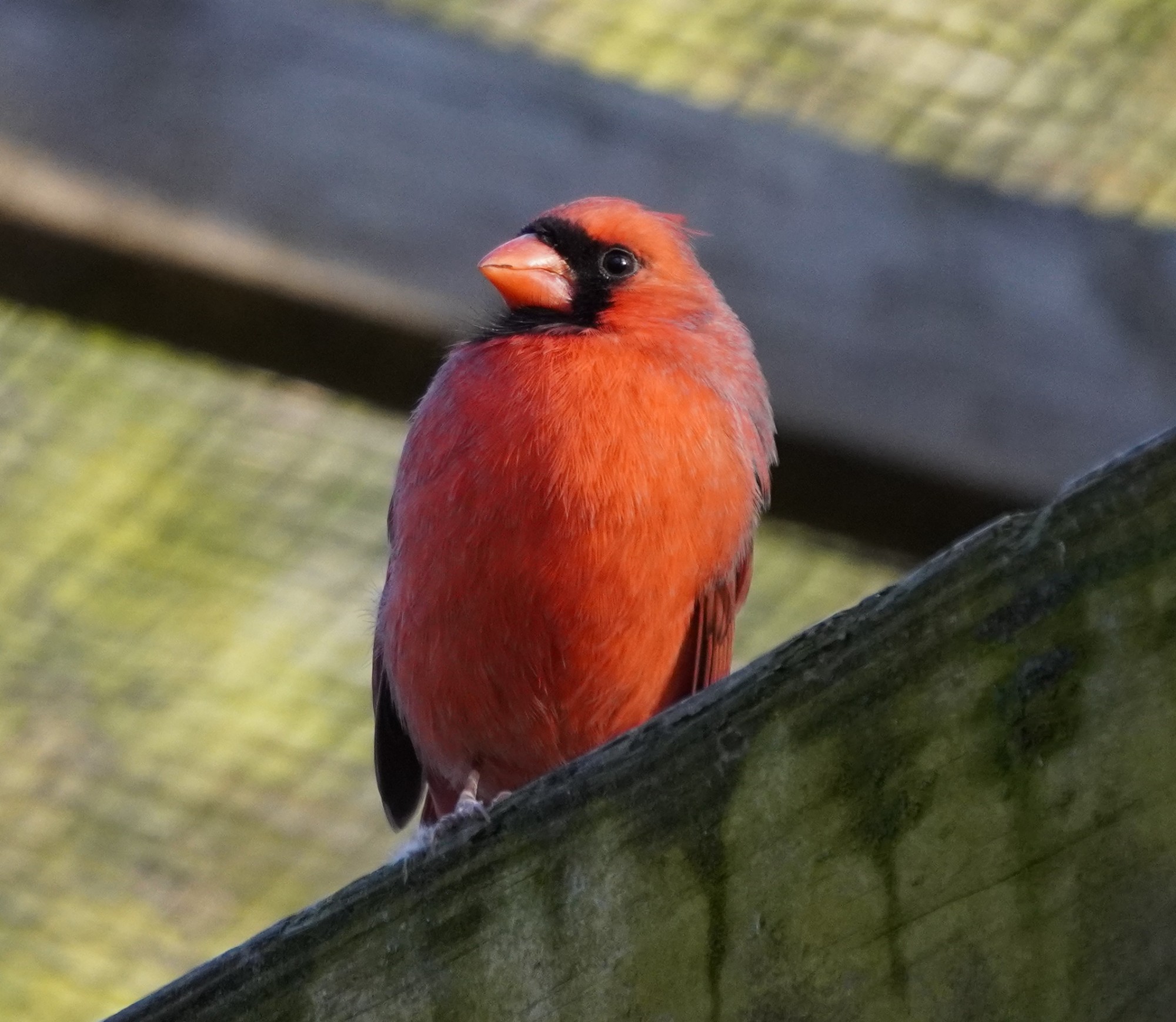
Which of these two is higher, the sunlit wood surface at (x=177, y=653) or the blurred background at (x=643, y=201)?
the blurred background at (x=643, y=201)

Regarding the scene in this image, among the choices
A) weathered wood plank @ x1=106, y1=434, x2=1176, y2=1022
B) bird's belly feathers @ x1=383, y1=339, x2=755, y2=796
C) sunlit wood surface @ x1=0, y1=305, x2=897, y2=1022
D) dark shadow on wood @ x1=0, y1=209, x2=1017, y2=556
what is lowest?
sunlit wood surface @ x1=0, y1=305, x2=897, y2=1022

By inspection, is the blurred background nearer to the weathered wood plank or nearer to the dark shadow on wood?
the dark shadow on wood

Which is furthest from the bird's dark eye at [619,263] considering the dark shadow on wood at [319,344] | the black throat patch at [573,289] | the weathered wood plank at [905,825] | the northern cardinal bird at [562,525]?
the weathered wood plank at [905,825]

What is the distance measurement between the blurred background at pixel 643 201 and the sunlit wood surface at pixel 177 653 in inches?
0.8

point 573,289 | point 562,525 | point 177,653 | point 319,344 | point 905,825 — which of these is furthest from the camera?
point 177,653

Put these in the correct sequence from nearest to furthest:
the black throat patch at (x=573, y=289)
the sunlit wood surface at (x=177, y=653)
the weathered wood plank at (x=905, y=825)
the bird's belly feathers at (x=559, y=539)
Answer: the weathered wood plank at (x=905, y=825)
the bird's belly feathers at (x=559, y=539)
the black throat patch at (x=573, y=289)
the sunlit wood surface at (x=177, y=653)

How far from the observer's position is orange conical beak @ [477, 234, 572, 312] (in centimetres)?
229

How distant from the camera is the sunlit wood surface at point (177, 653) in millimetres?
3260

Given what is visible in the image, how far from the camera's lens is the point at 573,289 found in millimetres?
2697

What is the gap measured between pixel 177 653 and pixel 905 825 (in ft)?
8.55

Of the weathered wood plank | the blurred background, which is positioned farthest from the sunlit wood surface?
the weathered wood plank

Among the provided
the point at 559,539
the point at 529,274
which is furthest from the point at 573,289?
the point at 559,539

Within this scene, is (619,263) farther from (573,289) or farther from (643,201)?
(643,201)

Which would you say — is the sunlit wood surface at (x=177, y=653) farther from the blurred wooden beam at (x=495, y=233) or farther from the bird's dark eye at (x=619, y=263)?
the blurred wooden beam at (x=495, y=233)
